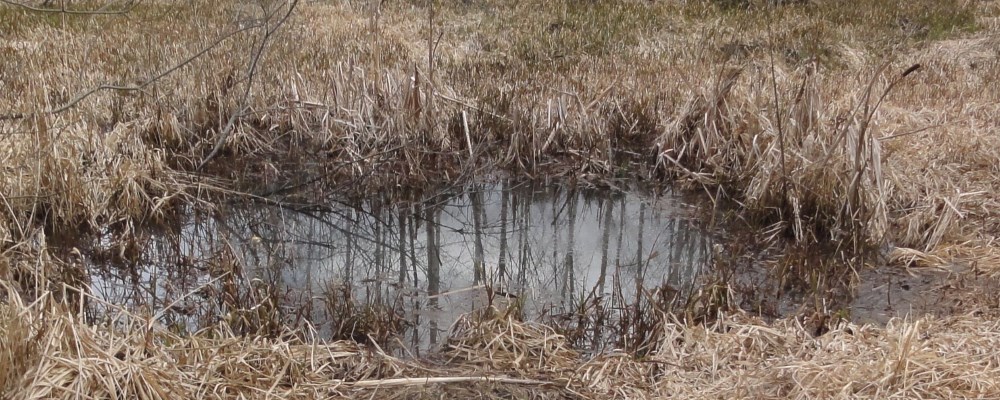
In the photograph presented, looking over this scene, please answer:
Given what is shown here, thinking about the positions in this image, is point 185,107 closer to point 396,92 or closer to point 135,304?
point 396,92

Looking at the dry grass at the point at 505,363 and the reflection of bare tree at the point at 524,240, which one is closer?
the dry grass at the point at 505,363

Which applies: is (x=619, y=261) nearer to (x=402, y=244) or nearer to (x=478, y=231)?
(x=478, y=231)

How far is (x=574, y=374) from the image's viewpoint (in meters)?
3.52

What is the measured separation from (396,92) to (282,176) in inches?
44.0

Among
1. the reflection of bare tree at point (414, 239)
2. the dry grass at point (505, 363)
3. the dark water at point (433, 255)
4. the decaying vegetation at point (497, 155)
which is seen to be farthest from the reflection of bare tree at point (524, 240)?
the dry grass at point (505, 363)

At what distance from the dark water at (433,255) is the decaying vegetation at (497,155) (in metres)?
0.23

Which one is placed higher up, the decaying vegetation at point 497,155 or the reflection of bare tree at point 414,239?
the decaying vegetation at point 497,155

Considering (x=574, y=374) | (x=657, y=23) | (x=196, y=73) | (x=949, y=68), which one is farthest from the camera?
(x=657, y=23)

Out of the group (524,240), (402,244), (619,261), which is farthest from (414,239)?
(619,261)

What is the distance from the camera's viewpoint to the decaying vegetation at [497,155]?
130 inches

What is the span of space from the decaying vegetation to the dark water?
9.0 inches

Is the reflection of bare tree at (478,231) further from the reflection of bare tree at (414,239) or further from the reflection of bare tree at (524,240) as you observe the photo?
the reflection of bare tree at (414,239)

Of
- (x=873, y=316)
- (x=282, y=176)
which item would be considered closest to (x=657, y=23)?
(x=282, y=176)

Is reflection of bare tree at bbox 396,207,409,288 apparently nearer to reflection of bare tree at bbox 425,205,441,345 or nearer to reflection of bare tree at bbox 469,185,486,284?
reflection of bare tree at bbox 425,205,441,345
